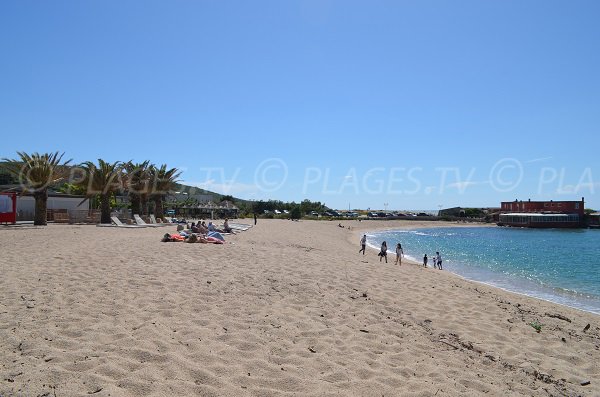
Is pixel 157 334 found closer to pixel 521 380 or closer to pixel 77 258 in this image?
pixel 521 380

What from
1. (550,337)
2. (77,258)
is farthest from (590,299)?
(77,258)

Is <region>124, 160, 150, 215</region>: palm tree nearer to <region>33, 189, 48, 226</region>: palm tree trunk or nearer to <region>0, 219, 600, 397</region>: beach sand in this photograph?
<region>33, 189, 48, 226</region>: palm tree trunk

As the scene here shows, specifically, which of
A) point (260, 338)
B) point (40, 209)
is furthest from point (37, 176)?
point (260, 338)

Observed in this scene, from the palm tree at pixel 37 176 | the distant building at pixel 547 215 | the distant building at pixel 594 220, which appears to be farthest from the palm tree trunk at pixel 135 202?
the distant building at pixel 594 220

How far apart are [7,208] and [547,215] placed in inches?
3657

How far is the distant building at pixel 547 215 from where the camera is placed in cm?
8719

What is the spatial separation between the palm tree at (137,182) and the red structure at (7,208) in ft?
29.2

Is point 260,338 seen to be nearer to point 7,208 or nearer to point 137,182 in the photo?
point 7,208

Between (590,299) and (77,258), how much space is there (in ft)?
52.5

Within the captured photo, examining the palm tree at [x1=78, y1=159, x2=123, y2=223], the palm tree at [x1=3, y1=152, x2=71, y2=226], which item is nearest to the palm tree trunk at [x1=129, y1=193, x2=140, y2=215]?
the palm tree at [x1=78, y1=159, x2=123, y2=223]

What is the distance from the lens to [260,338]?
502cm

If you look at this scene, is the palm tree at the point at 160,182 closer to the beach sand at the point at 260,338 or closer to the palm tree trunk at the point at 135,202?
the palm tree trunk at the point at 135,202

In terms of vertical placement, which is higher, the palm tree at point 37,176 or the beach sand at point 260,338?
the palm tree at point 37,176

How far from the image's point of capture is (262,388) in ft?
12.2
